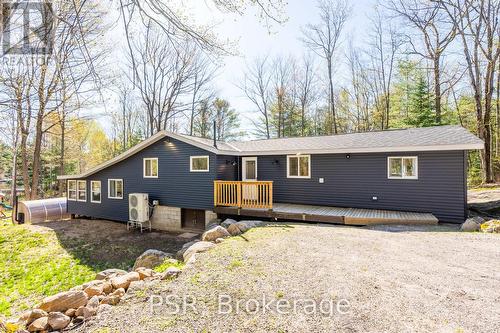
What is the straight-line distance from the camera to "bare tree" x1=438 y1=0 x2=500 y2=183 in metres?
15.4

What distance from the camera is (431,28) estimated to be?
57.7 ft

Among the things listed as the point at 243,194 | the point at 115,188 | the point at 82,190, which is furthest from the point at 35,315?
the point at 82,190

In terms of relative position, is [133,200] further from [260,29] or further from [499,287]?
[499,287]

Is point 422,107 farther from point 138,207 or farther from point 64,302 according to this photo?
point 64,302

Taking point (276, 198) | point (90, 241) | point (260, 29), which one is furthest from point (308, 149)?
point (90, 241)

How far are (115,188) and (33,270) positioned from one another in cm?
637

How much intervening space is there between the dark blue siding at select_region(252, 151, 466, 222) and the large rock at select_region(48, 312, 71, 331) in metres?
8.63

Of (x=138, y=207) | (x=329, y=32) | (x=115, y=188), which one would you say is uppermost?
(x=329, y=32)

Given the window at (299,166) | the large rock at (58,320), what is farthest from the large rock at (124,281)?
the window at (299,166)

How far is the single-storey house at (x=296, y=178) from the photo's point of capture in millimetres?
8328

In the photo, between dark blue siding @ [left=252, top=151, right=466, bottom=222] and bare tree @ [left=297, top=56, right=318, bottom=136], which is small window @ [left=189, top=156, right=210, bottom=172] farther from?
bare tree @ [left=297, top=56, right=318, bottom=136]

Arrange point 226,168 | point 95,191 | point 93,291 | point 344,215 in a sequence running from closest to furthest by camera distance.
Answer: point 93,291, point 344,215, point 226,168, point 95,191

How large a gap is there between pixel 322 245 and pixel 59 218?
1485cm

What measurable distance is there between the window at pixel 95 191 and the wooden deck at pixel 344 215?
25.6 ft
